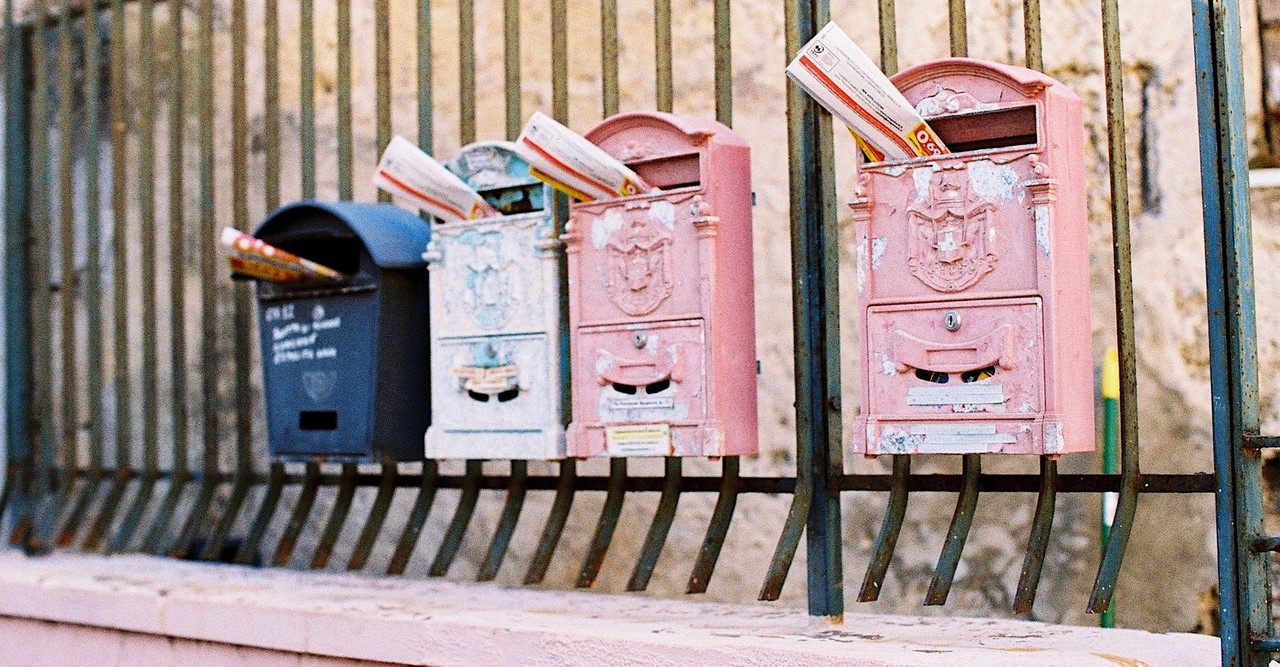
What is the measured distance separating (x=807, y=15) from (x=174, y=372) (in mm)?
2687

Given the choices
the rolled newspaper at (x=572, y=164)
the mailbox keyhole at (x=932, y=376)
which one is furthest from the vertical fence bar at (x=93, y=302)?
the mailbox keyhole at (x=932, y=376)

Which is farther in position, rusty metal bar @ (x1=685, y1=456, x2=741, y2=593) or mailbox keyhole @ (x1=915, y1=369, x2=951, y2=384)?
rusty metal bar @ (x1=685, y1=456, x2=741, y2=593)

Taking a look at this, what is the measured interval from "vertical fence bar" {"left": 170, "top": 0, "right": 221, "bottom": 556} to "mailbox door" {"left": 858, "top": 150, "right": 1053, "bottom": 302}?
2656mm

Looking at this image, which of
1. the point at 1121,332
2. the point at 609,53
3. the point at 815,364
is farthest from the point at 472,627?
the point at 1121,332

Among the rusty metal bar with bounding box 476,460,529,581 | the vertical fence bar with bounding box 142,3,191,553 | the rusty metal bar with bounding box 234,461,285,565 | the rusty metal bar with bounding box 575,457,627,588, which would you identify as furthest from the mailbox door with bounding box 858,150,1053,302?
the vertical fence bar with bounding box 142,3,191,553

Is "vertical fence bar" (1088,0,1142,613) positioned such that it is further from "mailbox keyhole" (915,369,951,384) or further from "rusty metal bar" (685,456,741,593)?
"rusty metal bar" (685,456,741,593)

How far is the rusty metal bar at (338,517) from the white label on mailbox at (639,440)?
132 centimetres

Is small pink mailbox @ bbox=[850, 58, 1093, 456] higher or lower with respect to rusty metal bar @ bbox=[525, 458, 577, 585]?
higher

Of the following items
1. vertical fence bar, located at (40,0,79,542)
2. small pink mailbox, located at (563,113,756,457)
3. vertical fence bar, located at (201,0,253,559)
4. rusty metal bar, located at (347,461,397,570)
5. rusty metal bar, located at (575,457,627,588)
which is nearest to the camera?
small pink mailbox, located at (563,113,756,457)

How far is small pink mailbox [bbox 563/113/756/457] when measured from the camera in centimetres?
375

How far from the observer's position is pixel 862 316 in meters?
3.52

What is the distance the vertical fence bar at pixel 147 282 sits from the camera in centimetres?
547

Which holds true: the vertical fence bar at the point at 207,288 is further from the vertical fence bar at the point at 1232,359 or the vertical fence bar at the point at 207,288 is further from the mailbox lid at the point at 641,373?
the vertical fence bar at the point at 1232,359

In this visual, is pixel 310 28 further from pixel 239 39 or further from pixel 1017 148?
pixel 1017 148
